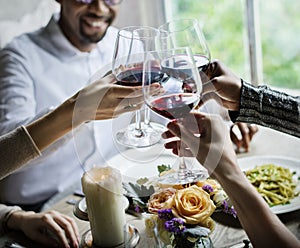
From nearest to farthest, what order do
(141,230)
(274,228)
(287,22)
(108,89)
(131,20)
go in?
(274,228) → (108,89) → (141,230) → (287,22) → (131,20)

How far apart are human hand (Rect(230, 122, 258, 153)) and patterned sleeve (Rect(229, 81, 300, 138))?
299 mm

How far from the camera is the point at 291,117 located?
1303 mm

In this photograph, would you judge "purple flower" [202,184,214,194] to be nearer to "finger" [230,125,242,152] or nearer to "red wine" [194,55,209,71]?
"red wine" [194,55,209,71]

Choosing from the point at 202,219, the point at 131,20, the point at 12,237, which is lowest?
the point at 12,237

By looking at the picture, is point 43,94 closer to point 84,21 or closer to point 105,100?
point 84,21

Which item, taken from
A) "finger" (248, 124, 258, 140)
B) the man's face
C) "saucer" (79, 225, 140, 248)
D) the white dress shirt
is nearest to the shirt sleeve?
"saucer" (79, 225, 140, 248)

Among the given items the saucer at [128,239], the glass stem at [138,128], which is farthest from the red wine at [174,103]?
the saucer at [128,239]

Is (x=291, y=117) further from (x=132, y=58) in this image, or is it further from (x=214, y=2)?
(x=214, y=2)

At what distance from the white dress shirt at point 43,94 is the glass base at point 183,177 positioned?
1.90ft

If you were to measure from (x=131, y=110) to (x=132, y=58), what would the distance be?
12 cm

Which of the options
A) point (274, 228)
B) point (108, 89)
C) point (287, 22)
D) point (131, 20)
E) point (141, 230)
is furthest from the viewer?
point (131, 20)

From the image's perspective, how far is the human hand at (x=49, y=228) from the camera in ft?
3.99

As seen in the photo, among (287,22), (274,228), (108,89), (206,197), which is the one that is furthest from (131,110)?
(287,22)

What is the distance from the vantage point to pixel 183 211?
41.5 inches
